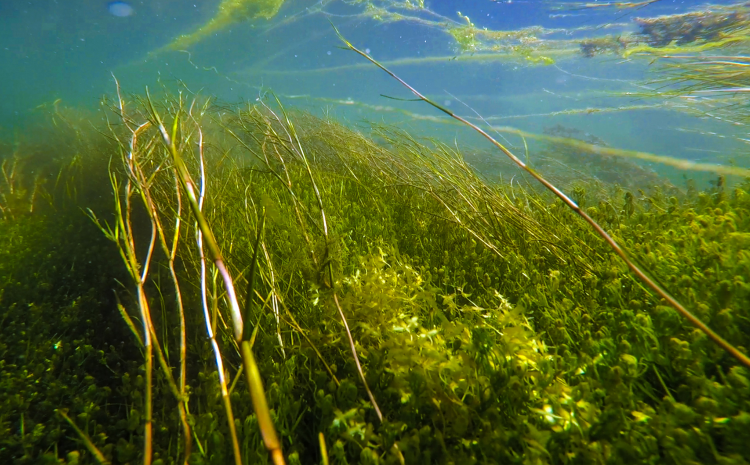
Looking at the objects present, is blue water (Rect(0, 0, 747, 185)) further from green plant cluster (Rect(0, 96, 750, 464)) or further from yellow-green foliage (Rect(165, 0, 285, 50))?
green plant cluster (Rect(0, 96, 750, 464))

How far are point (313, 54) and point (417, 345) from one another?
3709cm

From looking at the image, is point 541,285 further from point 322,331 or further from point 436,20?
point 436,20

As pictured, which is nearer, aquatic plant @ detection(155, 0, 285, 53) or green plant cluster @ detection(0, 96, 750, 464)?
green plant cluster @ detection(0, 96, 750, 464)

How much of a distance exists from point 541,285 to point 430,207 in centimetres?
151

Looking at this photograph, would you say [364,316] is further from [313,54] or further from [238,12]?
[313,54]

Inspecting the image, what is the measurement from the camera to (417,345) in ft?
4.17

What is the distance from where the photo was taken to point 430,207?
3246 mm

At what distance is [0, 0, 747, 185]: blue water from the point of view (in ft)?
59.8

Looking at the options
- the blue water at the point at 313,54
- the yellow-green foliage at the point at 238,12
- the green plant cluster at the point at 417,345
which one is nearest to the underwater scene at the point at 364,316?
the green plant cluster at the point at 417,345

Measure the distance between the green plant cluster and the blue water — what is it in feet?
26.4

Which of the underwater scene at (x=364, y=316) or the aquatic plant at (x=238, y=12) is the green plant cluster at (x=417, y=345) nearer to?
the underwater scene at (x=364, y=316)

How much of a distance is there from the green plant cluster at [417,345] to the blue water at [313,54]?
8053mm

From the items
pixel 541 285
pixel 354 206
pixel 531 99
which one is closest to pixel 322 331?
pixel 541 285

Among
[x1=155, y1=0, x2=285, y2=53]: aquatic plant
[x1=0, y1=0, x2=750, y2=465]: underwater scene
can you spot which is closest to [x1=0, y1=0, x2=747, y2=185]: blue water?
[x1=155, y1=0, x2=285, y2=53]: aquatic plant
